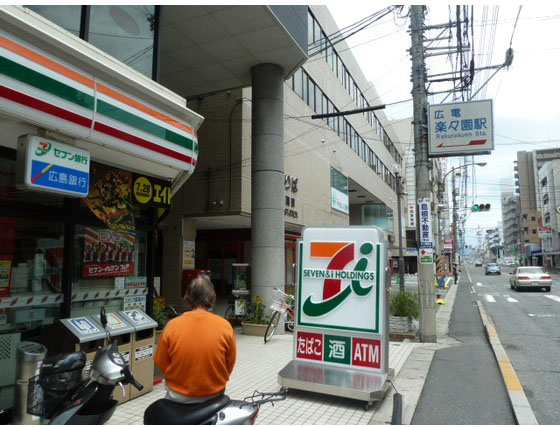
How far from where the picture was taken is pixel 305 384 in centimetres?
542

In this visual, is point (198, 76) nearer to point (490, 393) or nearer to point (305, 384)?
point (305, 384)

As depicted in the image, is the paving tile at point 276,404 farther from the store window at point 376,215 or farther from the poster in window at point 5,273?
the store window at point 376,215

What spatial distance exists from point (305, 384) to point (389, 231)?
107ft

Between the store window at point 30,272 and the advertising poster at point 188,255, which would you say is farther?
the advertising poster at point 188,255

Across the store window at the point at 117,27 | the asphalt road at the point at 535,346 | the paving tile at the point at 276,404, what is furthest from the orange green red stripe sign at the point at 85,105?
the asphalt road at the point at 535,346

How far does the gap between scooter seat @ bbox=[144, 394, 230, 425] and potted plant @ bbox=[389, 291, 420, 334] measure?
8301 millimetres

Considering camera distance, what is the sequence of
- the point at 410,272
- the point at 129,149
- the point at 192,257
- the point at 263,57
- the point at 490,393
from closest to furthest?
1. the point at 129,149
2. the point at 490,393
3. the point at 263,57
4. the point at 192,257
5. the point at 410,272

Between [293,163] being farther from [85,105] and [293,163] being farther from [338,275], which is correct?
[85,105]

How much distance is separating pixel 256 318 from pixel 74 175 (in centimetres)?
679

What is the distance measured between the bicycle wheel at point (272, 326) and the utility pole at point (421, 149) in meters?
3.55

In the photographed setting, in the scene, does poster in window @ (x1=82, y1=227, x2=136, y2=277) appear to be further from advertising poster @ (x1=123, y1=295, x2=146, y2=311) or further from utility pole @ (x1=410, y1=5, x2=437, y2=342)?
utility pole @ (x1=410, y1=5, x2=437, y2=342)

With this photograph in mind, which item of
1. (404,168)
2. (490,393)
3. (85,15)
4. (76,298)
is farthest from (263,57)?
(404,168)

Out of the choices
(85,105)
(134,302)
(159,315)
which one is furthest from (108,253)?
(159,315)

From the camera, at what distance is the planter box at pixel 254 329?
10.2 m
